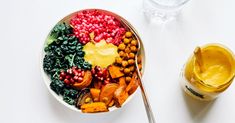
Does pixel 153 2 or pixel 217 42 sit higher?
pixel 153 2

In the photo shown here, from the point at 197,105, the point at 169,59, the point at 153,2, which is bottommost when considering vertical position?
the point at 197,105

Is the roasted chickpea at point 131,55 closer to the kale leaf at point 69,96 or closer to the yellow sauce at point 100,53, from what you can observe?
the yellow sauce at point 100,53

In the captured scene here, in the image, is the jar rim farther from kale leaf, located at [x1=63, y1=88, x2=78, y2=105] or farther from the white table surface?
kale leaf, located at [x1=63, y1=88, x2=78, y2=105]

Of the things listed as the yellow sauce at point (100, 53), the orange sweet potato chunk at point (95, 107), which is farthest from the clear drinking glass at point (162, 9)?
the orange sweet potato chunk at point (95, 107)

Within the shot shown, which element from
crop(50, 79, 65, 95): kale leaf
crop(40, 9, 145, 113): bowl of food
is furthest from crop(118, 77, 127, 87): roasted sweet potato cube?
crop(50, 79, 65, 95): kale leaf

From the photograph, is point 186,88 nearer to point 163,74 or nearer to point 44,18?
point 163,74

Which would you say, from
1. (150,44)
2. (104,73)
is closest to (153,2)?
(150,44)
